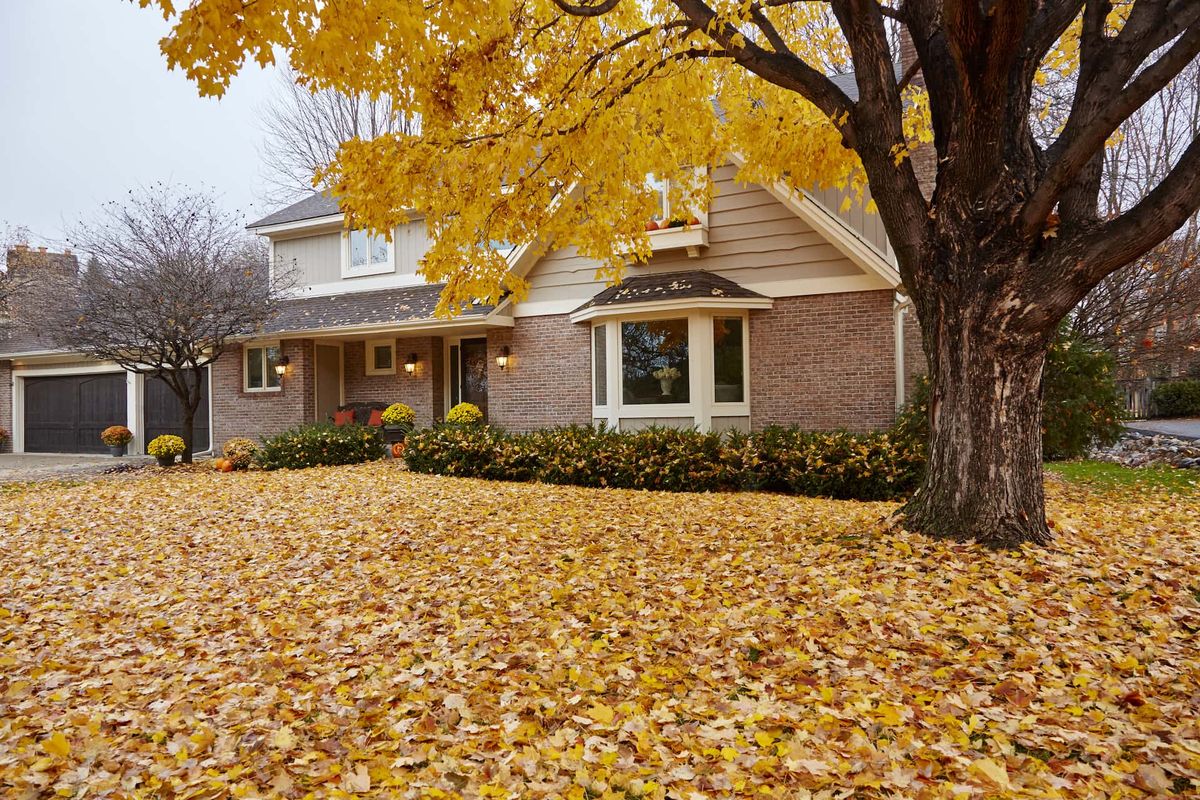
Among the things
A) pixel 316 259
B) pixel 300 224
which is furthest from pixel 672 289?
pixel 300 224

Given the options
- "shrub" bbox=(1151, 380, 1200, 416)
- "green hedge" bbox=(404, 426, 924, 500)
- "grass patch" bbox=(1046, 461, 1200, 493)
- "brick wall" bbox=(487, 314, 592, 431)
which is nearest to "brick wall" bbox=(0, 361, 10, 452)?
"brick wall" bbox=(487, 314, 592, 431)

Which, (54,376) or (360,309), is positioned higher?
(360,309)

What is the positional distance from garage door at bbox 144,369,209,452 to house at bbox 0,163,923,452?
57mm

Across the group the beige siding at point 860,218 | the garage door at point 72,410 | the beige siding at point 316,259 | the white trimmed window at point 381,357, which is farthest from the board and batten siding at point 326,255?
the beige siding at point 860,218

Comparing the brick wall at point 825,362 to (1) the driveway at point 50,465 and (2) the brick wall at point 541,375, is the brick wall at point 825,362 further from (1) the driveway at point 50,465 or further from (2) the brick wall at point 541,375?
(1) the driveway at point 50,465

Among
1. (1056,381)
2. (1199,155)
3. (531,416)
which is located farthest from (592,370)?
(1199,155)

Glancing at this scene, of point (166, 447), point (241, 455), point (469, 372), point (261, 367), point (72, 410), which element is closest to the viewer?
point (241, 455)

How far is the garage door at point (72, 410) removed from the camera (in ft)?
61.7

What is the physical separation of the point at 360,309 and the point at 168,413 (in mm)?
6766

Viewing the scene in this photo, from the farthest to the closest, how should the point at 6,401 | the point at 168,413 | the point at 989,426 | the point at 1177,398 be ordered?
the point at 1177,398, the point at 6,401, the point at 168,413, the point at 989,426

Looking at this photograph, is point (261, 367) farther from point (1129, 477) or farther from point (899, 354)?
point (1129, 477)

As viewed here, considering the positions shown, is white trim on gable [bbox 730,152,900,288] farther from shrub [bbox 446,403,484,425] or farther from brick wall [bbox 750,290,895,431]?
shrub [bbox 446,403,484,425]

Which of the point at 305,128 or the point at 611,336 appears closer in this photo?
the point at 611,336

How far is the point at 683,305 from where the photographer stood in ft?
36.6
